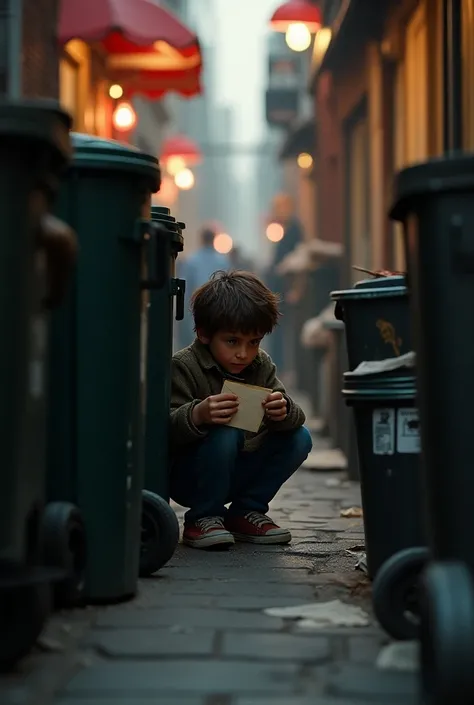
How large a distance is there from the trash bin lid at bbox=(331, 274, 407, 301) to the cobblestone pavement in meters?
0.96

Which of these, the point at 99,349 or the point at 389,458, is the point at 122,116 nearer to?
the point at 389,458

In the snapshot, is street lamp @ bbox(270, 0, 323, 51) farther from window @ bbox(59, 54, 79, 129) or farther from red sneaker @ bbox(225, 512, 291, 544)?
red sneaker @ bbox(225, 512, 291, 544)

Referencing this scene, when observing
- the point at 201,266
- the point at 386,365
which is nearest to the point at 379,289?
the point at 386,365

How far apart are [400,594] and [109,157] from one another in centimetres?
152

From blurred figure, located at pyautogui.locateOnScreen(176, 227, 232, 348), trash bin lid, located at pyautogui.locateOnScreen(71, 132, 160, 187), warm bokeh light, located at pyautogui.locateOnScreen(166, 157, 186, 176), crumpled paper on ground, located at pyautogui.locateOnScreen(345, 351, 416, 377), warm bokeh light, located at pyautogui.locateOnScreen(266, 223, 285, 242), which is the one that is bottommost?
crumpled paper on ground, located at pyautogui.locateOnScreen(345, 351, 416, 377)

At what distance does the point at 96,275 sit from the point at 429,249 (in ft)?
3.63

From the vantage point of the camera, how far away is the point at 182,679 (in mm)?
3211

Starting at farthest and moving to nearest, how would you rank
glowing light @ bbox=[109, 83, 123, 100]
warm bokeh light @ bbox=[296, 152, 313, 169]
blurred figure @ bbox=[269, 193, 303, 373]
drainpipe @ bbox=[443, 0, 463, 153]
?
warm bokeh light @ bbox=[296, 152, 313, 169], blurred figure @ bbox=[269, 193, 303, 373], glowing light @ bbox=[109, 83, 123, 100], drainpipe @ bbox=[443, 0, 463, 153]

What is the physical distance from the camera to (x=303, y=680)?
322cm

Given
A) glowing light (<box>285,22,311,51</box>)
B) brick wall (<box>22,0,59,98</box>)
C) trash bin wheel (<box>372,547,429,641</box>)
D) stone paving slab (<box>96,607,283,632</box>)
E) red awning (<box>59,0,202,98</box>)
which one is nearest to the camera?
trash bin wheel (<box>372,547,429,641</box>)

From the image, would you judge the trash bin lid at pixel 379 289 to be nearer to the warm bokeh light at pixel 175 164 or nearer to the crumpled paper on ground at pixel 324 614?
the crumpled paper on ground at pixel 324 614

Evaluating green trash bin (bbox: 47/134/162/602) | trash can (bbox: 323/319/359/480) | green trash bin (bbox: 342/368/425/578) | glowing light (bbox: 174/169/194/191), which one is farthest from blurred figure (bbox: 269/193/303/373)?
green trash bin (bbox: 47/134/162/602)

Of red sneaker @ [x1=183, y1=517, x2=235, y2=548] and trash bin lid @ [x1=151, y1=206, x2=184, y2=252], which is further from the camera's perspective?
red sneaker @ [x1=183, y1=517, x2=235, y2=548]

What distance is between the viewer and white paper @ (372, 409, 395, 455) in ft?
14.5
